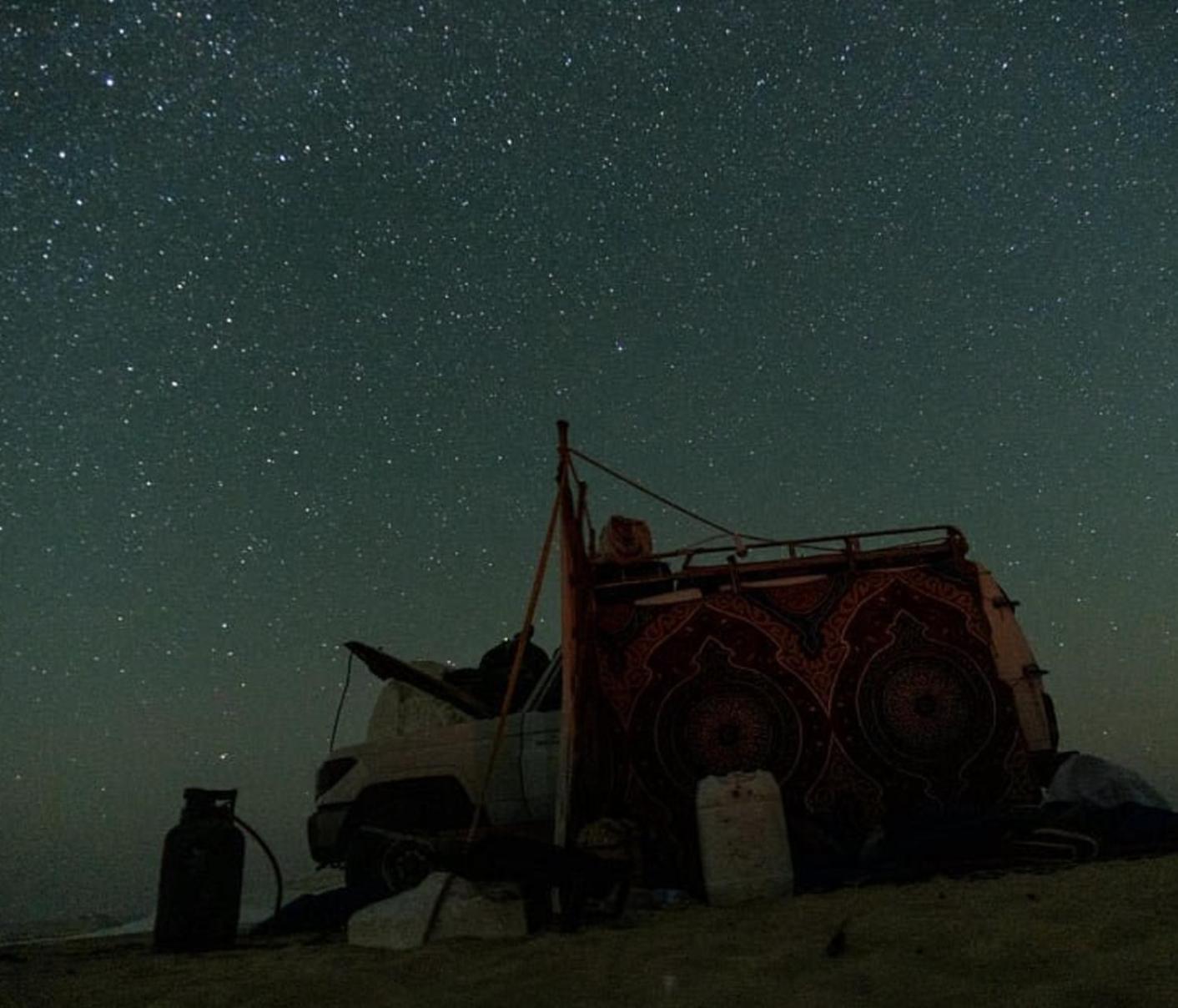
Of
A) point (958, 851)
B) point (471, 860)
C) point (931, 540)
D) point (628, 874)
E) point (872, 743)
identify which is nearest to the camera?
point (471, 860)

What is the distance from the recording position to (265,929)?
591 cm

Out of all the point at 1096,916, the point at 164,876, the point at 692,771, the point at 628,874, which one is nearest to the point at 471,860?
the point at 628,874

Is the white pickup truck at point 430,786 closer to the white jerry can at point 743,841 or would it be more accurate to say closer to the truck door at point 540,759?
the truck door at point 540,759

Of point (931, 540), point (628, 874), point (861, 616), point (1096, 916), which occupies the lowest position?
point (1096, 916)

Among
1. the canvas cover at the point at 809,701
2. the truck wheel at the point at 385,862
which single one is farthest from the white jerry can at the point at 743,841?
the truck wheel at the point at 385,862

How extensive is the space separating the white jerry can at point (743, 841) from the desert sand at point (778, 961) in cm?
27

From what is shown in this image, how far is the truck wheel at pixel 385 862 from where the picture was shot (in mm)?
6551

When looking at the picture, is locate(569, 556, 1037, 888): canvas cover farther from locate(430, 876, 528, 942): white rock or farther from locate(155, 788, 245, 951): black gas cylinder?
locate(155, 788, 245, 951): black gas cylinder

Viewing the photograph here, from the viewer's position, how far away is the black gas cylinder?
503 cm

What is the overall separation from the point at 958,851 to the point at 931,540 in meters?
3.24

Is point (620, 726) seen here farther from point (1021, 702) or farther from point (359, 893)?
point (1021, 702)

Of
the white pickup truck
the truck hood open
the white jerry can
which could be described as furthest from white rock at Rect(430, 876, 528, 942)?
the truck hood open

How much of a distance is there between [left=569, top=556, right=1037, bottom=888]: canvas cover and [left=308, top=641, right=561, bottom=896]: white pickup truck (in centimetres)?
55

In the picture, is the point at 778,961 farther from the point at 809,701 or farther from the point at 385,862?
the point at 809,701
